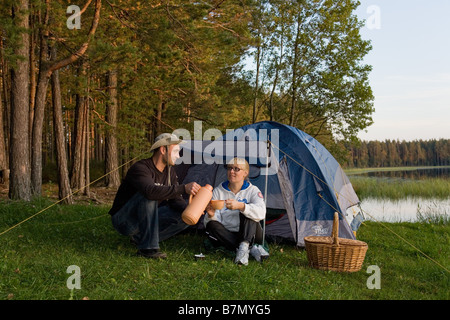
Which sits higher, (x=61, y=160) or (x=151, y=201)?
(x=61, y=160)

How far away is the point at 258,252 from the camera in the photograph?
4168 mm

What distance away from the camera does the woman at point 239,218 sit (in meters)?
3.97

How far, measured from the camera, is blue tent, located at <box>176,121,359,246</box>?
4.84m

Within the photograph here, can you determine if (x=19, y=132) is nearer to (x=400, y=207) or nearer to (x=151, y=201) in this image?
(x=151, y=201)

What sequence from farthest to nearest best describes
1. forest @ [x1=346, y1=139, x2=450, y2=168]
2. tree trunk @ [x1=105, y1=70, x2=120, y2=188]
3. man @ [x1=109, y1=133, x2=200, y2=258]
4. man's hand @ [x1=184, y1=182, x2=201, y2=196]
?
forest @ [x1=346, y1=139, x2=450, y2=168]
tree trunk @ [x1=105, y1=70, x2=120, y2=188]
man @ [x1=109, y1=133, x2=200, y2=258]
man's hand @ [x1=184, y1=182, x2=201, y2=196]

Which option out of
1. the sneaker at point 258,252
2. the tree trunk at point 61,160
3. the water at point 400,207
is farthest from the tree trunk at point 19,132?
the water at point 400,207

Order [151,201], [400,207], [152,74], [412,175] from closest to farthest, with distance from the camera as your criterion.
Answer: [151,201] < [152,74] < [400,207] < [412,175]

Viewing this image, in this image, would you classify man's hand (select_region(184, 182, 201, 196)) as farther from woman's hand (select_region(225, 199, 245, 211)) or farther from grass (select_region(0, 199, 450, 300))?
grass (select_region(0, 199, 450, 300))

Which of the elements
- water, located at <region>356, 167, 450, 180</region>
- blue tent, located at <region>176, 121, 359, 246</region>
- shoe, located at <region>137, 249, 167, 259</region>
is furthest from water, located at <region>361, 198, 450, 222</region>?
water, located at <region>356, 167, 450, 180</region>

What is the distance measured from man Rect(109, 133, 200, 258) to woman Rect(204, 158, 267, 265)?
41cm

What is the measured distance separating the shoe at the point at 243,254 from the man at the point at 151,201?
0.74 m

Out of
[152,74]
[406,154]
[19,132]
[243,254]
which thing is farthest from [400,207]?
[406,154]

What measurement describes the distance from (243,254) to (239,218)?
416mm
